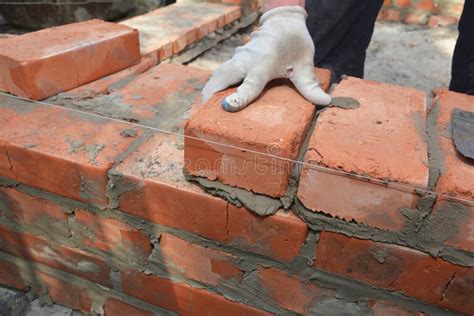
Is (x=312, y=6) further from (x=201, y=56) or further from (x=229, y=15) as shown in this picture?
(x=229, y=15)

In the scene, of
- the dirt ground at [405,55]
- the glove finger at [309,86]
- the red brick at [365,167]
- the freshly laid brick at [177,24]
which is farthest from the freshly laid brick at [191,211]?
the dirt ground at [405,55]

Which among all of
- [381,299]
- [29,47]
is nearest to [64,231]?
[29,47]

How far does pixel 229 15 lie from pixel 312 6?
4.49 ft

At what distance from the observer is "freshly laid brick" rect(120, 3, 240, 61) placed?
2.37 metres

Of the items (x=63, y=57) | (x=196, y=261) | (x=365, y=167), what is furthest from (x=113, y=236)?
(x=365, y=167)

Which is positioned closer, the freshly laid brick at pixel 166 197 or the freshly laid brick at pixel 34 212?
the freshly laid brick at pixel 166 197

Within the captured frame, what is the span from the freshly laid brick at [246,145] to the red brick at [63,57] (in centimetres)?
64

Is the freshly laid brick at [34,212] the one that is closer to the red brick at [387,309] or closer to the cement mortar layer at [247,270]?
the cement mortar layer at [247,270]

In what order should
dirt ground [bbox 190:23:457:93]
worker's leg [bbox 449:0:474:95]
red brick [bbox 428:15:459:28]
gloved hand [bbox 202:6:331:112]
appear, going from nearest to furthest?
gloved hand [bbox 202:6:331:112] < worker's leg [bbox 449:0:474:95] < dirt ground [bbox 190:23:457:93] < red brick [bbox 428:15:459:28]

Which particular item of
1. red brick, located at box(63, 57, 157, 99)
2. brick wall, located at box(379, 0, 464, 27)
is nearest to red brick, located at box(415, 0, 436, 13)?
brick wall, located at box(379, 0, 464, 27)

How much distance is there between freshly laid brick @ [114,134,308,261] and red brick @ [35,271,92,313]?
500 mm

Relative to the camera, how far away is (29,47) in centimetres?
143

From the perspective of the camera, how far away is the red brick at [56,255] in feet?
4.36

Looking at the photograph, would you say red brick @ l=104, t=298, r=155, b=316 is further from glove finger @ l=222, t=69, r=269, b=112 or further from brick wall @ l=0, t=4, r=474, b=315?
glove finger @ l=222, t=69, r=269, b=112
